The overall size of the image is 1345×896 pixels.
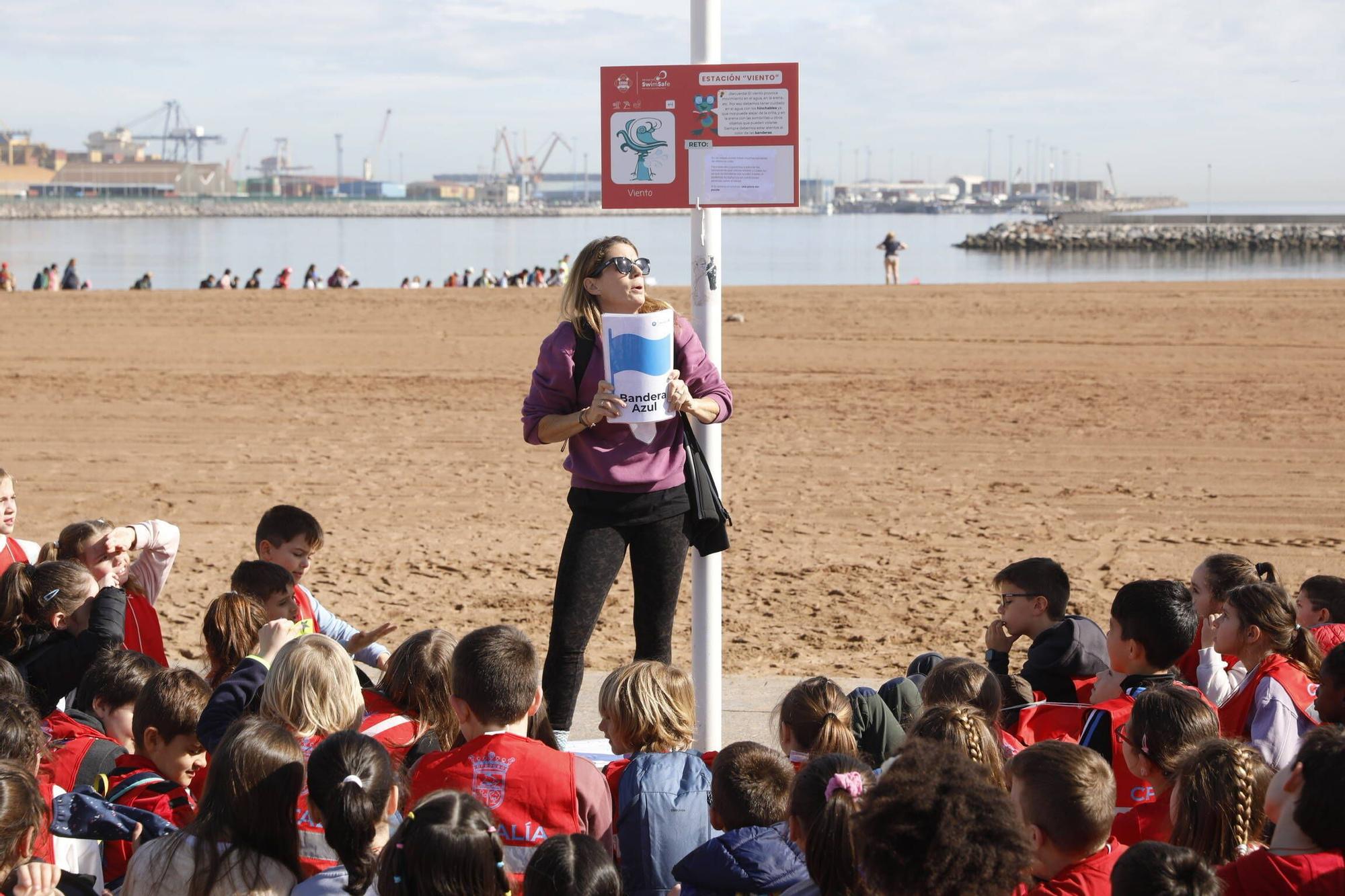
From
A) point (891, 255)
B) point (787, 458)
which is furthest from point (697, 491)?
point (891, 255)

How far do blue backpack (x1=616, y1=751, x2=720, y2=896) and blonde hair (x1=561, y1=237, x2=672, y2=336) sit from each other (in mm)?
1840

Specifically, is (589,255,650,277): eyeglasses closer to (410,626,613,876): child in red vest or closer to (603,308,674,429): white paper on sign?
(603,308,674,429): white paper on sign

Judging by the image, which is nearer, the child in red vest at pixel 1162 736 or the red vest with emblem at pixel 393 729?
the child in red vest at pixel 1162 736

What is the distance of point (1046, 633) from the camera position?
477 cm

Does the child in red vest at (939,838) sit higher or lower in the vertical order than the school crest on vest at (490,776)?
higher

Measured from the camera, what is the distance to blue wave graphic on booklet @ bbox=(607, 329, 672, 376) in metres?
4.53

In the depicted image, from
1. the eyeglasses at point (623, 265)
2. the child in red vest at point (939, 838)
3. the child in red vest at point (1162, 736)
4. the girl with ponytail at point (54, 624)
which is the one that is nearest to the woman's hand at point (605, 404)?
the eyeglasses at point (623, 265)

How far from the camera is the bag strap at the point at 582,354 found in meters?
4.85

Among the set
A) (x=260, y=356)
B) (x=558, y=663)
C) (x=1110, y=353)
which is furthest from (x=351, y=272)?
(x=558, y=663)

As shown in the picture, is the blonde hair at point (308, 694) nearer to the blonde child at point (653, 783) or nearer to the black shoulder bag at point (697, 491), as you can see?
the blonde child at point (653, 783)

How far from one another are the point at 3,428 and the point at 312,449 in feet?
11.7

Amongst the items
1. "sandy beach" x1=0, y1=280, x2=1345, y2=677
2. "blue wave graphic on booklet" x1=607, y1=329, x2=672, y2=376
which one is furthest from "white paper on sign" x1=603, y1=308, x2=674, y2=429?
"sandy beach" x1=0, y1=280, x2=1345, y2=677

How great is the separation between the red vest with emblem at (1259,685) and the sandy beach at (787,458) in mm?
2832

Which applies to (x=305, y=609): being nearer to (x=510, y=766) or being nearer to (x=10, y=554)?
(x=10, y=554)
